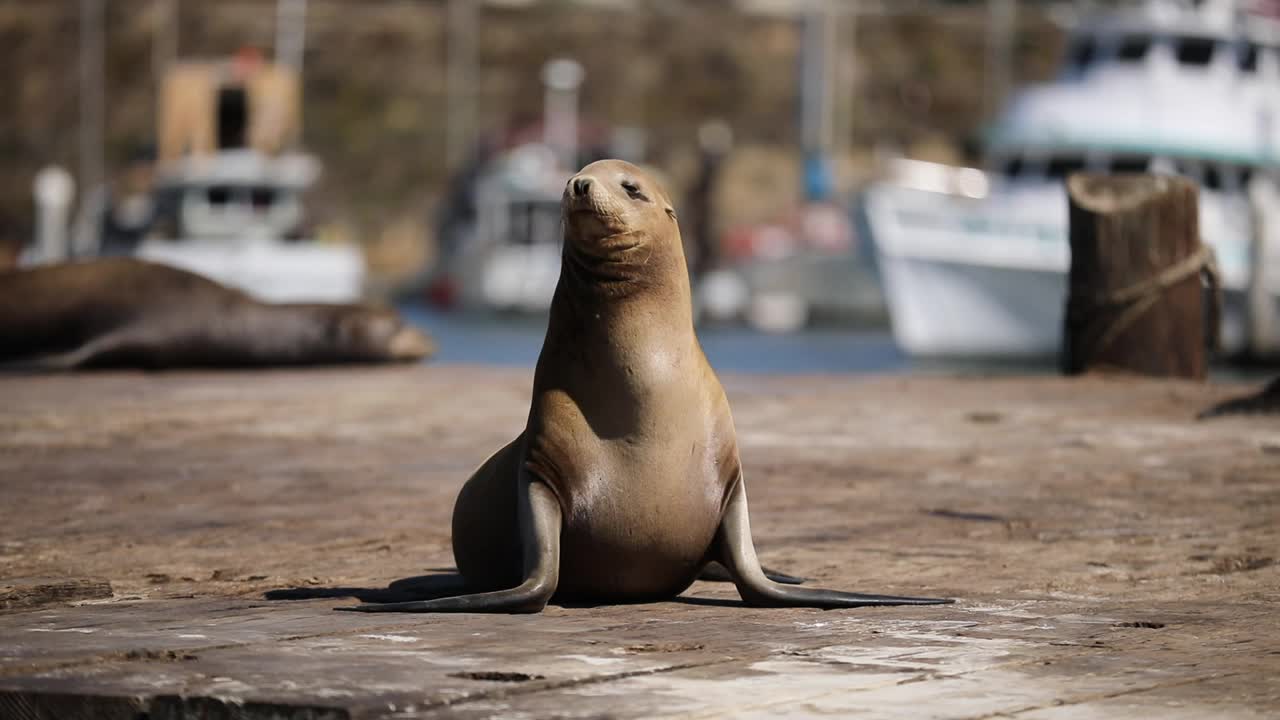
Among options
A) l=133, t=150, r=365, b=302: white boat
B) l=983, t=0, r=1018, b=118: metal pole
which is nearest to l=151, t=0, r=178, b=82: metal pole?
l=983, t=0, r=1018, b=118: metal pole

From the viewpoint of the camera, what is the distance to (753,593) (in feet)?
16.1

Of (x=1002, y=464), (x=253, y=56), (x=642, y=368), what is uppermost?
(x=253, y=56)

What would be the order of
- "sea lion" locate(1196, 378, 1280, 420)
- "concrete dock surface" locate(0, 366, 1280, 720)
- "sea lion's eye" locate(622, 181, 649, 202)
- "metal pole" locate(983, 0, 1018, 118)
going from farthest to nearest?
"metal pole" locate(983, 0, 1018, 118), "sea lion" locate(1196, 378, 1280, 420), "sea lion's eye" locate(622, 181, 649, 202), "concrete dock surface" locate(0, 366, 1280, 720)

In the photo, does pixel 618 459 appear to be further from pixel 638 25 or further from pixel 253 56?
pixel 638 25

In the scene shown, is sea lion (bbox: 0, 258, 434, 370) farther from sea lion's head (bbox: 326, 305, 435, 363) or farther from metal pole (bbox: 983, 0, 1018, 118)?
metal pole (bbox: 983, 0, 1018, 118)

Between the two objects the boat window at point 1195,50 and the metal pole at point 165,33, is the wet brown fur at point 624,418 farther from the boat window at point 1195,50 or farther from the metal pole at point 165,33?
the metal pole at point 165,33

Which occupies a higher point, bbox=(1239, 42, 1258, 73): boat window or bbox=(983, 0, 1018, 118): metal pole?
bbox=(983, 0, 1018, 118): metal pole

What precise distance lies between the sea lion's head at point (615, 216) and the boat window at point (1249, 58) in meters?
21.5

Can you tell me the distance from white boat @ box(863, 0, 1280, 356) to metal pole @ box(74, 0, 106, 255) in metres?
15.7

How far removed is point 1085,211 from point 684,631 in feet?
25.6

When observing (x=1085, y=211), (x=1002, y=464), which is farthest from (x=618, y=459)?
(x=1085, y=211)

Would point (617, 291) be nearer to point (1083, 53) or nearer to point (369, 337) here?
point (369, 337)

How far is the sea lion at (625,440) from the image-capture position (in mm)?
4875

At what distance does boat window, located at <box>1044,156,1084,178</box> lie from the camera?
2475cm
